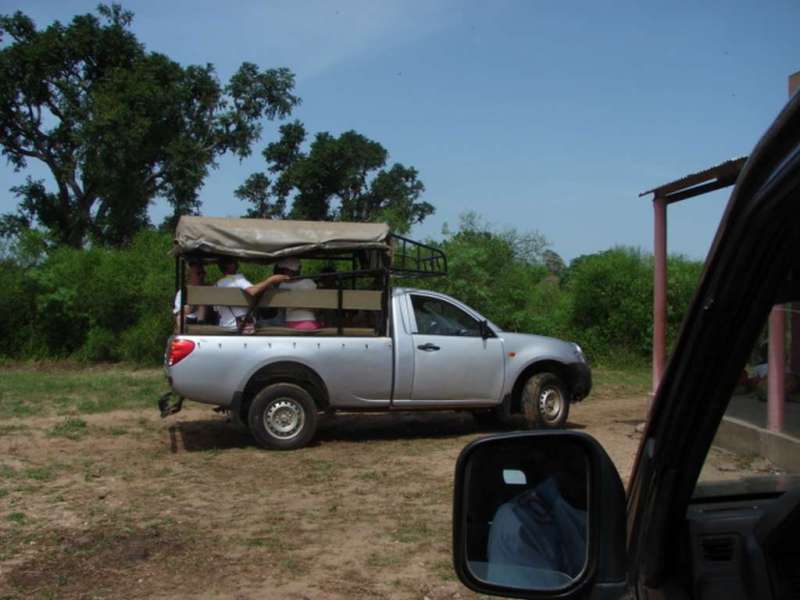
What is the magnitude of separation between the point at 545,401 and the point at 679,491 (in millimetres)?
8655

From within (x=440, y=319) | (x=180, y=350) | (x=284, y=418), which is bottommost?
(x=284, y=418)

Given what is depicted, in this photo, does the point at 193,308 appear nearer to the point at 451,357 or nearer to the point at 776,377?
the point at 451,357

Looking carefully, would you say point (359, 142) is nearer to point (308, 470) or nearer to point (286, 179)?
point (286, 179)

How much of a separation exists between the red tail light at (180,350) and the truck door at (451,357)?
2519 millimetres

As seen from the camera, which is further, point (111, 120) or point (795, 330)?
point (111, 120)

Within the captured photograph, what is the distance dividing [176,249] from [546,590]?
8.01 meters

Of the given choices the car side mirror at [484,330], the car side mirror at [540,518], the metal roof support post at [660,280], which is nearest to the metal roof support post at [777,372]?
the car side mirror at [540,518]

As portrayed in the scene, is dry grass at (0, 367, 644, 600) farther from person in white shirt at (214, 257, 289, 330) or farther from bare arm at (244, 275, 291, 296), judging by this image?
bare arm at (244, 275, 291, 296)

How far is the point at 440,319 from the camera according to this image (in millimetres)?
9789

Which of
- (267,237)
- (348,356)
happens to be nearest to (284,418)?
(348,356)

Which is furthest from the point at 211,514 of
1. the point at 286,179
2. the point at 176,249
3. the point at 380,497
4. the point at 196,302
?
the point at 286,179

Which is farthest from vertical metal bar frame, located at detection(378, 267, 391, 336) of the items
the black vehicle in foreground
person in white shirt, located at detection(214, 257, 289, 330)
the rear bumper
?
the black vehicle in foreground

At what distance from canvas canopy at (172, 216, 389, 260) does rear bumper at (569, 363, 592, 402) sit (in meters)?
2.85

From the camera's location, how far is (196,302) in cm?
880
